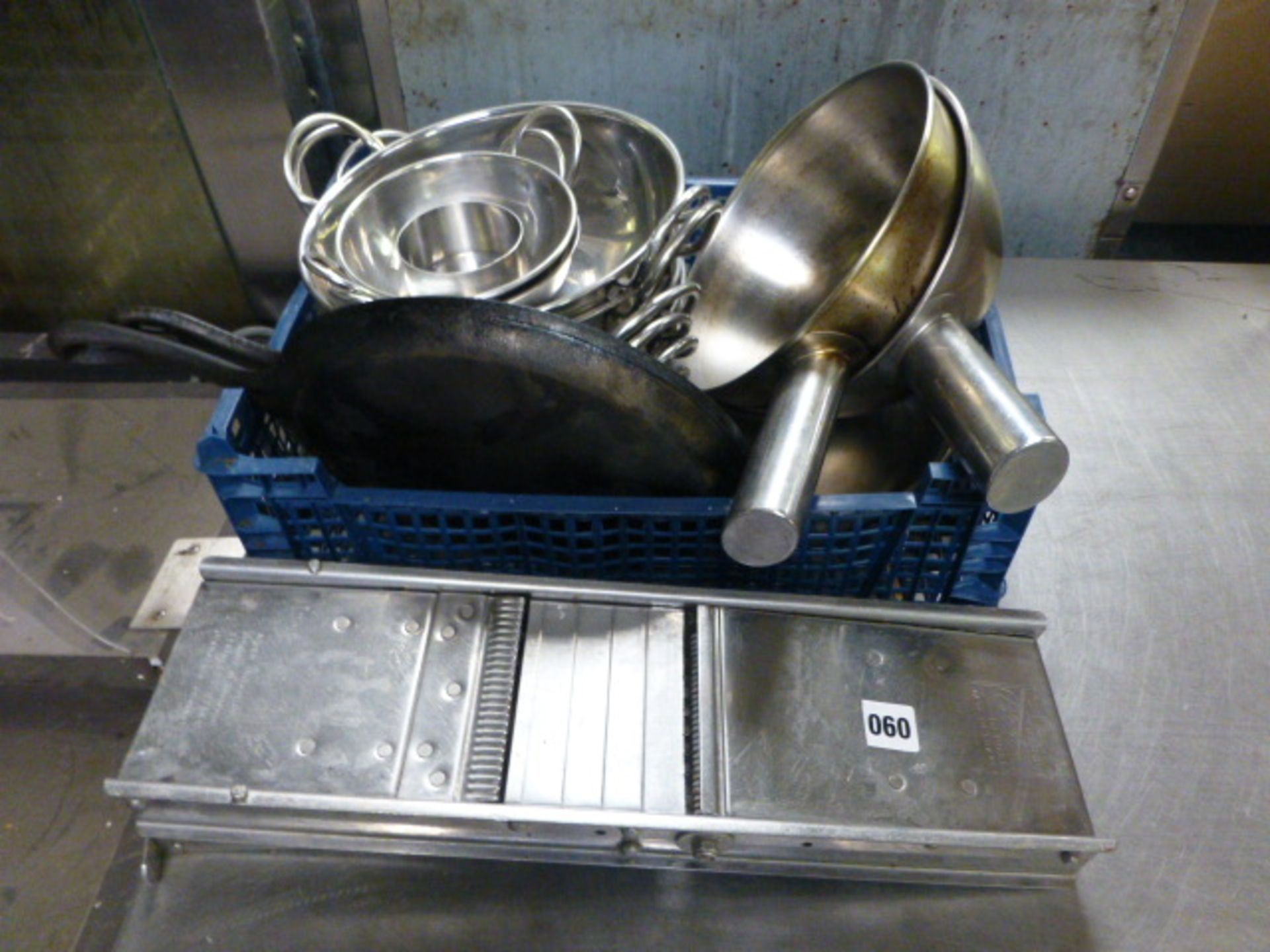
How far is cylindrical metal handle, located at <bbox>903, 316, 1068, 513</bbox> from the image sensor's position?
0.56 meters

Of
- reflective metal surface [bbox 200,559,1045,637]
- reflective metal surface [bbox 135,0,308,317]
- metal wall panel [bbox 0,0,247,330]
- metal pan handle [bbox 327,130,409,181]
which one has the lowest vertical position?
reflective metal surface [bbox 200,559,1045,637]

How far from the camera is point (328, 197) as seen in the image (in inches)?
31.2

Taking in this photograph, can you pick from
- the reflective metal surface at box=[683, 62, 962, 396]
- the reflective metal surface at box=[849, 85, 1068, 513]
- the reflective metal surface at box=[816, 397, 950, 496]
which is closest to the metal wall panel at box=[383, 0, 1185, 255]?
the reflective metal surface at box=[683, 62, 962, 396]

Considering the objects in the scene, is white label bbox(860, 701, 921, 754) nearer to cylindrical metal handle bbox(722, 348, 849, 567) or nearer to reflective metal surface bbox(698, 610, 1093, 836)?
reflective metal surface bbox(698, 610, 1093, 836)

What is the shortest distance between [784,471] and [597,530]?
17cm

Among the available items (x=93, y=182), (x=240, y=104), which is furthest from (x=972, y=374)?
(x=93, y=182)

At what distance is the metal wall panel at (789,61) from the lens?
0.98 metres

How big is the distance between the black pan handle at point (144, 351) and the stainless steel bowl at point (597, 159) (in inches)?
9.9

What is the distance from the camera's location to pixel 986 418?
584mm

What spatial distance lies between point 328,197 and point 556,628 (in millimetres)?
438

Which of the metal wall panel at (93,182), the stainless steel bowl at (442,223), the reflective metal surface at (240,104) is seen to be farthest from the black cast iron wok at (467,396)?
the metal wall panel at (93,182)

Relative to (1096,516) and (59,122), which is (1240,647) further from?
(59,122)

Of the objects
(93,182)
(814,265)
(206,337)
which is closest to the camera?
(206,337)

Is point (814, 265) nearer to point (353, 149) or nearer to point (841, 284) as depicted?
point (841, 284)
